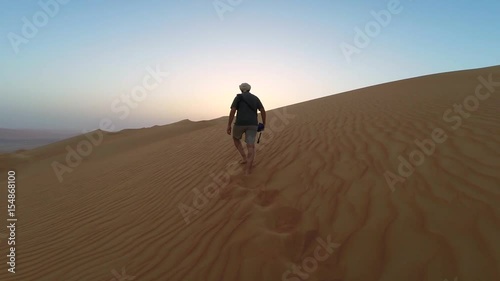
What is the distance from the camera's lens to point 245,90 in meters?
5.27

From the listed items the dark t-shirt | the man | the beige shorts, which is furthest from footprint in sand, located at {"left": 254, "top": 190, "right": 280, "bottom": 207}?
the dark t-shirt

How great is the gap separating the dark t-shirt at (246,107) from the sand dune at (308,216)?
833mm

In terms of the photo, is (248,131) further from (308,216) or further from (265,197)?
(308,216)

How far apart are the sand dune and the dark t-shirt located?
0.83 meters

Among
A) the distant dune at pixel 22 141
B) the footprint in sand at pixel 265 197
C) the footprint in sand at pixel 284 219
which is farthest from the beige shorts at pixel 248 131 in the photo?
the distant dune at pixel 22 141

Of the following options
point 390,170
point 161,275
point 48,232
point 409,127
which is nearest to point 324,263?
point 161,275

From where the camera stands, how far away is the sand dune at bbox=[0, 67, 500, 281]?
8.91 ft

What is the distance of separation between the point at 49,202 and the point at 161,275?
212 inches

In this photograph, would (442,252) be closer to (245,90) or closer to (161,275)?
(161,275)

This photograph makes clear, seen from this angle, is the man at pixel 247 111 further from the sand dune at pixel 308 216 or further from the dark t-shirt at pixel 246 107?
the sand dune at pixel 308 216

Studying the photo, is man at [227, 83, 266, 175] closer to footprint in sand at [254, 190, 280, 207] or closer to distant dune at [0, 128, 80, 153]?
footprint in sand at [254, 190, 280, 207]

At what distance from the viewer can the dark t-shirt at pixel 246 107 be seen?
5.25 m

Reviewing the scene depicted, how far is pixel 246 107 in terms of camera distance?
5.28 metres

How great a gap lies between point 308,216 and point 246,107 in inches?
94.6
